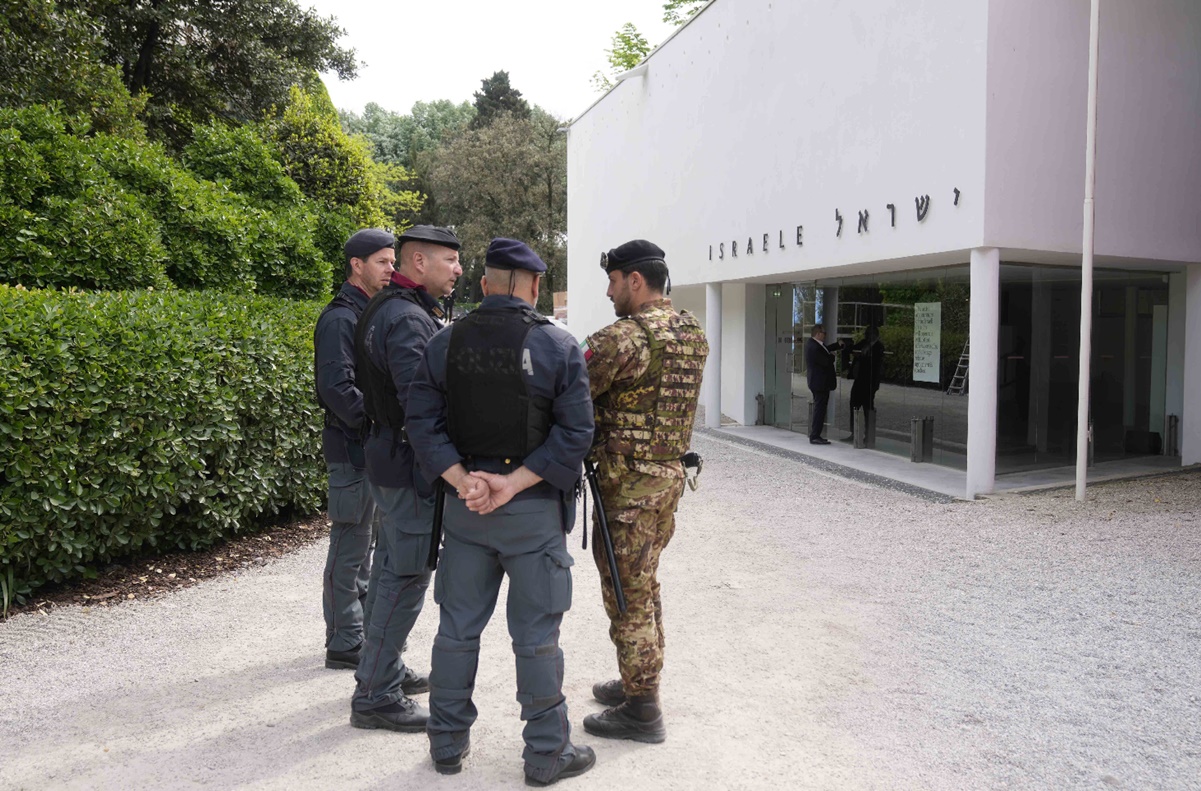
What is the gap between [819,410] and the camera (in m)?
13.7

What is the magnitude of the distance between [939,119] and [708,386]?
25.0 ft

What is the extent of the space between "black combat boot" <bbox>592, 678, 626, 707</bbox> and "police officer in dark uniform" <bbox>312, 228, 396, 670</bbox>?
124 centimetres

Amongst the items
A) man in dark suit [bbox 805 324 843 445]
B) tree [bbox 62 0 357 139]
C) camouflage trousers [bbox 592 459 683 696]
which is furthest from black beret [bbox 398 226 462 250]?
tree [bbox 62 0 357 139]

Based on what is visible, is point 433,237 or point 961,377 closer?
point 433,237

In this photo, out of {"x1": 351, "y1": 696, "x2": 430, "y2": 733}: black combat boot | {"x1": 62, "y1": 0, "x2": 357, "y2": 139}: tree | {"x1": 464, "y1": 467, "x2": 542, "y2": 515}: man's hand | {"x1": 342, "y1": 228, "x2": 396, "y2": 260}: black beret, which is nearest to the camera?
{"x1": 464, "y1": 467, "x2": 542, "y2": 515}: man's hand

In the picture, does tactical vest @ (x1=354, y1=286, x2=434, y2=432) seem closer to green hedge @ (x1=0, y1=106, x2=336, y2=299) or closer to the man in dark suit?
green hedge @ (x1=0, y1=106, x2=336, y2=299)

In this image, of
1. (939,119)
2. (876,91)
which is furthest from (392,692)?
(876,91)

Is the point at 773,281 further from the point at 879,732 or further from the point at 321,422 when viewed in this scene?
the point at 879,732

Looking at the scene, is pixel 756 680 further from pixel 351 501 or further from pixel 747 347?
pixel 747 347

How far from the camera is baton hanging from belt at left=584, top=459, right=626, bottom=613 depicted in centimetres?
367

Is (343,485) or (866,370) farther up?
(866,370)

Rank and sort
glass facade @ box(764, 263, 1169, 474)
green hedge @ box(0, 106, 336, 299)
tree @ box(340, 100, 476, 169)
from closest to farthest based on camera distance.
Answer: green hedge @ box(0, 106, 336, 299), glass facade @ box(764, 263, 1169, 474), tree @ box(340, 100, 476, 169)

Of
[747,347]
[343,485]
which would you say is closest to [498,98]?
[747,347]

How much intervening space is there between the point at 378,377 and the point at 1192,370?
34.8ft
